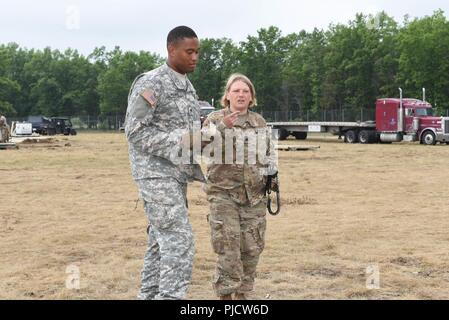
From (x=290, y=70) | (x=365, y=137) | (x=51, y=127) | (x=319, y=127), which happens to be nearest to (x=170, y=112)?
(x=365, y=137)

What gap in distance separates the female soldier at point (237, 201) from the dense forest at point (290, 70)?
51608mm

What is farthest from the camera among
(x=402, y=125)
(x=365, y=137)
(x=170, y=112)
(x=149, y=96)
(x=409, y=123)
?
(x=365, y=137)

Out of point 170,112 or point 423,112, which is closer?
point 170,112

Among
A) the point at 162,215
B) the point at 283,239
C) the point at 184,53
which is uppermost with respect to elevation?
the point at 184,53

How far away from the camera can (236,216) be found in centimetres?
456

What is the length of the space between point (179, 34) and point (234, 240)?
1483 mm

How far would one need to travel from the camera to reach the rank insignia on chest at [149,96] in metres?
3.84

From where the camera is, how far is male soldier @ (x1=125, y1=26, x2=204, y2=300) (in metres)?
3.86

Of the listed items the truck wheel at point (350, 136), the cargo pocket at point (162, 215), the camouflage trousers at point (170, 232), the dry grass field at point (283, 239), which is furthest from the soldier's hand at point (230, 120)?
the truck wheel at point (350, 136)

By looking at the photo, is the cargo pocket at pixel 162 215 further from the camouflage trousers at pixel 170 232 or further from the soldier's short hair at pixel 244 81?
the soldier's short hair at pixel 244 81

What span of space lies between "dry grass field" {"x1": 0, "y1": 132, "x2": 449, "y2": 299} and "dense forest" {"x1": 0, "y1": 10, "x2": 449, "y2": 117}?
142ft

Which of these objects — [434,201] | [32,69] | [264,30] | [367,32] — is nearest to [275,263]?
[434,201]

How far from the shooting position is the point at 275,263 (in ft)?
21.0

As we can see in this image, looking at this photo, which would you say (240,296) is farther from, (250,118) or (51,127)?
(51,127)
